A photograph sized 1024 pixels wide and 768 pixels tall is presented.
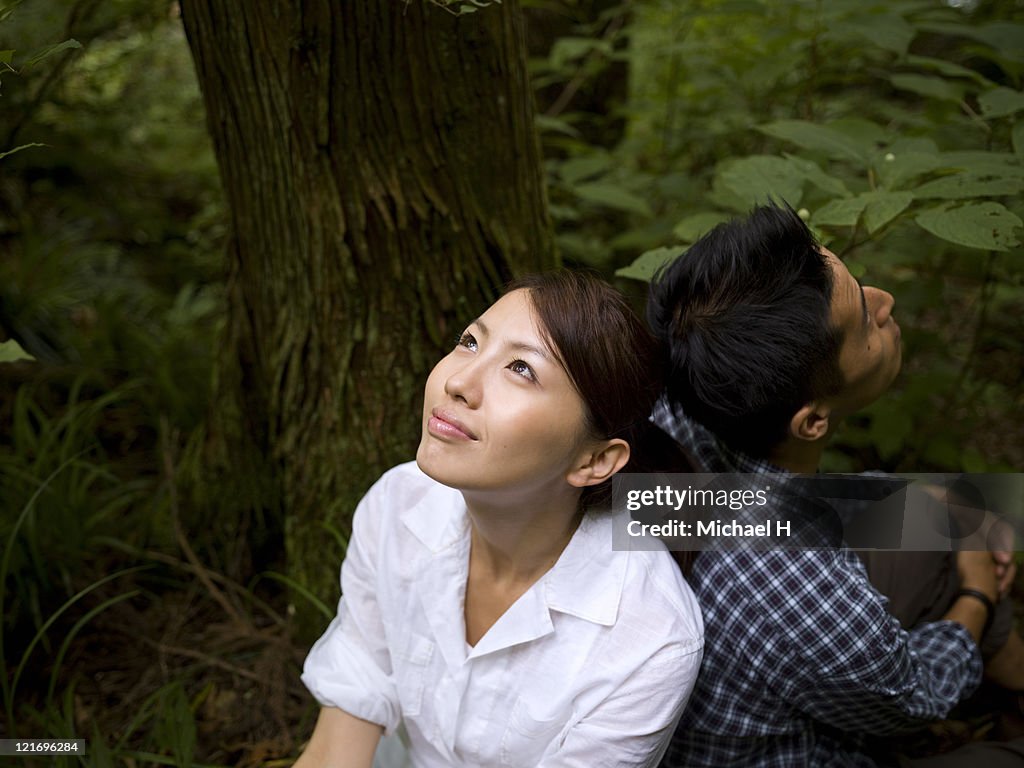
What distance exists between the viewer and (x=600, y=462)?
141cm

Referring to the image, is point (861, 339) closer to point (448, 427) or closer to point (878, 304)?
point (878, 304)

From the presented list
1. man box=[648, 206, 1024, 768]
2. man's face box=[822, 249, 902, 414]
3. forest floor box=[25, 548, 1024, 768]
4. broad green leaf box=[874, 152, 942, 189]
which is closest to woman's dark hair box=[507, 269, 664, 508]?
man box=[648, 206, 1024, 768]

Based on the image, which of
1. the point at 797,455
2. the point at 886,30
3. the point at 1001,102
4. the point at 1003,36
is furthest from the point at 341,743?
the point at 1003,36

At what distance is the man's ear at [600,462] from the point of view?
1.40m

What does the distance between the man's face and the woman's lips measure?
2.33 ft

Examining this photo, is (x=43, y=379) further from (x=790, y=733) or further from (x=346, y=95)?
(x=790, y=733)

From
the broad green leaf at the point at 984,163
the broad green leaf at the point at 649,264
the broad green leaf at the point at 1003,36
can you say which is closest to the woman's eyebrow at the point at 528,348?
the broad green leaf at the point at 649,264

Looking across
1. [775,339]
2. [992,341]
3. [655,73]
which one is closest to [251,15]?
[775,339]

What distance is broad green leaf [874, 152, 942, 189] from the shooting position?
172 centimetres

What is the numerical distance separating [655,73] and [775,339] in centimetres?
364

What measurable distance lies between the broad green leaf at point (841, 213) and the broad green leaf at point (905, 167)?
0.50ft

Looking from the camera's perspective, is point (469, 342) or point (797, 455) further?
point (797, 455)

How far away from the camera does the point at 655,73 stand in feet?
15.1

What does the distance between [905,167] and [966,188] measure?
0.50ft
